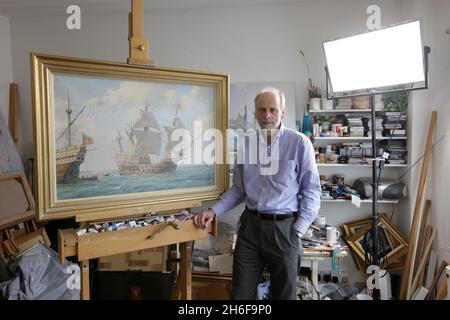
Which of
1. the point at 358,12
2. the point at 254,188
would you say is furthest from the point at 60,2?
the point at 358,12

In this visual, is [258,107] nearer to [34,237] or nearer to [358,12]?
[358,12]

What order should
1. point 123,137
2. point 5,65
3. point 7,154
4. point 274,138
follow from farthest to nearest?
point 5,65 → point 7,154 → point 274,138 → point 123,137

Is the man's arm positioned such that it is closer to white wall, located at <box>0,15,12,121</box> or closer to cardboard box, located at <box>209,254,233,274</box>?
cardboard box, located at <box>209,254,233,274</box>

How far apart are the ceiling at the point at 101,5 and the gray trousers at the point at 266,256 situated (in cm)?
195

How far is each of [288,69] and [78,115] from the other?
1.87 m

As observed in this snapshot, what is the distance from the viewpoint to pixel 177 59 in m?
2.77

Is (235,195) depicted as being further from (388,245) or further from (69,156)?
(388,245)

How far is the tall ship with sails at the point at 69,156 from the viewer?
1.35m

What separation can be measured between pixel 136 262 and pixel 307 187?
1.43 m

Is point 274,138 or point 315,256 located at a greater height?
point 274,138

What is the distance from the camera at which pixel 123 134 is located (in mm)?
1520

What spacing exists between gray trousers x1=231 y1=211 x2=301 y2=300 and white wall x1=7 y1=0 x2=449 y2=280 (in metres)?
1.11

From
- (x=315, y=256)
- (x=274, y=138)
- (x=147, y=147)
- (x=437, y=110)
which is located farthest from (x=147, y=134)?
(x=437, y=110)

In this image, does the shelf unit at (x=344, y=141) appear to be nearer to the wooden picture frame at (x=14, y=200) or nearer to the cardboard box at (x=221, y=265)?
the cardboard box at (x=221, y=265)
